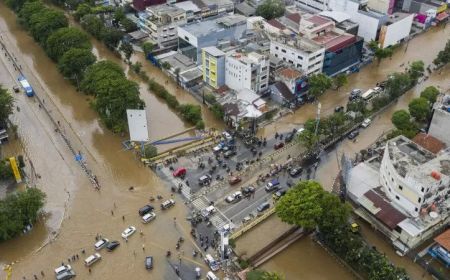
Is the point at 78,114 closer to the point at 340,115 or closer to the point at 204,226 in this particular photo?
the point at 204,226

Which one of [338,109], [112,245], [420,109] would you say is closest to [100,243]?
[112,245]

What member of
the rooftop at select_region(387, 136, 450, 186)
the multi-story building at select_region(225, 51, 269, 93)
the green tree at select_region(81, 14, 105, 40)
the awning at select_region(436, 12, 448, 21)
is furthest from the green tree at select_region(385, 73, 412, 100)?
the green tree at select_region(81, 14, 105, 40)

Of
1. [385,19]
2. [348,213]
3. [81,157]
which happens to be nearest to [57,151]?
[81,157]

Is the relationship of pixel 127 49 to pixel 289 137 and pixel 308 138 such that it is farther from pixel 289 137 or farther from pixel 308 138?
pixel 308 138

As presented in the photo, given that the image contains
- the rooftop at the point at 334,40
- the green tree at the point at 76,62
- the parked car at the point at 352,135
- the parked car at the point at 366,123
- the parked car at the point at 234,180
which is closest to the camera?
the parked car at the point at 234,180

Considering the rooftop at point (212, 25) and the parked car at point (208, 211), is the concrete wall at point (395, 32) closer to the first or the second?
the rooftop at point (212, 25)

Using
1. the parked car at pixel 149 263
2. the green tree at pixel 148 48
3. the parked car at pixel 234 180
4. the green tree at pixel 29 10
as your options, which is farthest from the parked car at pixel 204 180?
the green tree at pixel 29 10

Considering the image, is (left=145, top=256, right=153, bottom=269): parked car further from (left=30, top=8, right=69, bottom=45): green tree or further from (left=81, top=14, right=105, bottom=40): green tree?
(left=81, top=14, right=105, bottom=40): green tree
